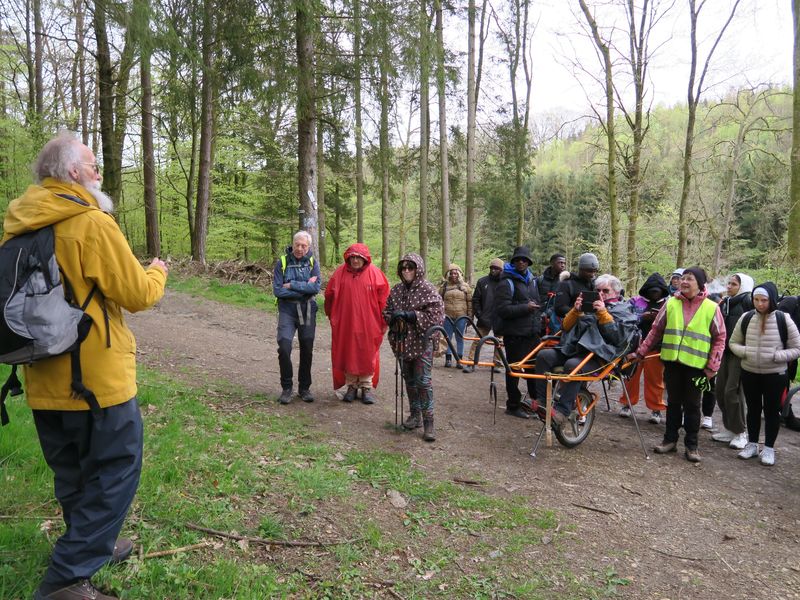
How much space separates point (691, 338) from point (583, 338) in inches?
42.9

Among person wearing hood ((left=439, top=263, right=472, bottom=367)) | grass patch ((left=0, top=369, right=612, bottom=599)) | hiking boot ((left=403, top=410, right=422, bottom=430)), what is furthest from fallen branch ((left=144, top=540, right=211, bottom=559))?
person wearing hood ((left=439, top=263, right=472, bottom=367))

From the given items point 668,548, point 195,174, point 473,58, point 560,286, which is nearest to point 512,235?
point 473,58

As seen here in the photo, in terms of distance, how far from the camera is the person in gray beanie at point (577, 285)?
19.3 feet

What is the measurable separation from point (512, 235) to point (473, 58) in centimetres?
2066

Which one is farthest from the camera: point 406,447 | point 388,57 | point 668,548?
point 388,57

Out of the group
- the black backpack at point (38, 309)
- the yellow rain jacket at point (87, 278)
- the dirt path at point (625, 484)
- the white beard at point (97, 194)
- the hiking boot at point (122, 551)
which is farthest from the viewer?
the dirt path at point (625, 484)

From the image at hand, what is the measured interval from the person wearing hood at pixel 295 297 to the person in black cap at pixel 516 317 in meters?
2.30

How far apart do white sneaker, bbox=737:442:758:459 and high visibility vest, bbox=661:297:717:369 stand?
3.68 feet

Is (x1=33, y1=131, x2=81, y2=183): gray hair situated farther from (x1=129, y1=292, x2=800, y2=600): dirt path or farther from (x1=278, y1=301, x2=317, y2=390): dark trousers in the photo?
(x1=278, y1=301, x2=317, y2=390): dark trousers

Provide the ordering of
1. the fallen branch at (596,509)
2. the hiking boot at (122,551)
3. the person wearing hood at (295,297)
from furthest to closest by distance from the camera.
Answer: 1. the person wearing hood at (295,297)
2. the fallen branch at (596,509)
3. the hiking boot at (122,551)

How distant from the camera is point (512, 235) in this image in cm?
3822

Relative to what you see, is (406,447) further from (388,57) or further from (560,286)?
(388,57)

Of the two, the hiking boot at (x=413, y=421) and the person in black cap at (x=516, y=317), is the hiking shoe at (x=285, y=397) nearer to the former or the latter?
the hiking boot at (x=413, y=421)

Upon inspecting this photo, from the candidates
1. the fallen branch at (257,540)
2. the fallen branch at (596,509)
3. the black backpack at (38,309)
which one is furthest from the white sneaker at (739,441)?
the black backpack at (38,309)
